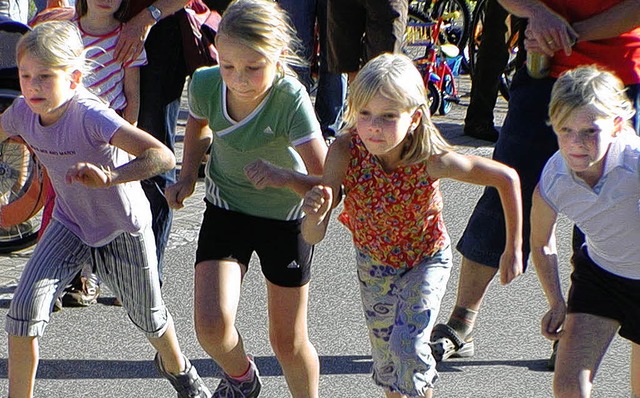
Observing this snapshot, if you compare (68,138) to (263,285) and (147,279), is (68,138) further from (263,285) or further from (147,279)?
(263,285)

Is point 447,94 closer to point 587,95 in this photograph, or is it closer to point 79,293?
point 79,293

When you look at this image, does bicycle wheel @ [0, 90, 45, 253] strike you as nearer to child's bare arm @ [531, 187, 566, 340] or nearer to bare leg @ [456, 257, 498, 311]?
bare leg @ [456, 257, 498, 311]

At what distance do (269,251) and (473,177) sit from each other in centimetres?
77

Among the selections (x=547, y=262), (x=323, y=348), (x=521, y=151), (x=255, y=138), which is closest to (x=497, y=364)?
(x=323, y=348)

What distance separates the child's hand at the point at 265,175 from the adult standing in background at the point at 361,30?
4203 mm

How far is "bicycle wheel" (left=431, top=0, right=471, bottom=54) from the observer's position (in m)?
12.4

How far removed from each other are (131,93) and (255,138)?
4.07 ft

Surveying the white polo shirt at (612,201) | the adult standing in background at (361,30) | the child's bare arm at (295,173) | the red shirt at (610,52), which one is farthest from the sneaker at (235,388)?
the adult standing in background at (361,30)

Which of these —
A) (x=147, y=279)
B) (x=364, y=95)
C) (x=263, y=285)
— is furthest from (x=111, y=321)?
(x=364, y=95)

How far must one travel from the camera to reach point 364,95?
382cm

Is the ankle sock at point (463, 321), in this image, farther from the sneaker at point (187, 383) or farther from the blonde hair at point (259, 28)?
the blonde hair at point (259, 28)

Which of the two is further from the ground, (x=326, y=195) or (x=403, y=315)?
(x=326, y=195)

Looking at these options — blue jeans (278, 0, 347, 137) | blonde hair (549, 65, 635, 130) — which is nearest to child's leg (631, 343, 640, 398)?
blonde hair (549, 65, 635, 130)

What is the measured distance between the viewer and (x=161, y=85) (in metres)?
5.28
